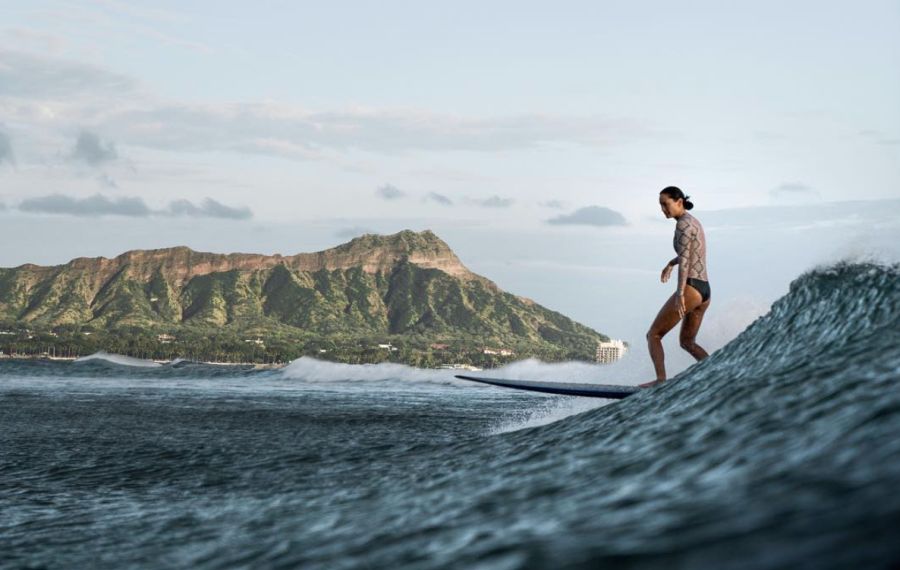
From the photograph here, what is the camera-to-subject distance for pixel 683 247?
11766 mm

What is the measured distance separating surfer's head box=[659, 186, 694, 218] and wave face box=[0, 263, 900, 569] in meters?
1.70

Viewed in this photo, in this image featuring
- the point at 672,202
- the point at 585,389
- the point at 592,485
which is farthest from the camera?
the point at 585,389

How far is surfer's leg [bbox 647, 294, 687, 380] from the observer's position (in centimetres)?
1181

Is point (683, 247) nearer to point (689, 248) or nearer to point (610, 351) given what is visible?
point (689, 248)

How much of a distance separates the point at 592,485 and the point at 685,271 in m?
5.77

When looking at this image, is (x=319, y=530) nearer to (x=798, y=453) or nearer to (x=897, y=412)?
(x=798, y=453)

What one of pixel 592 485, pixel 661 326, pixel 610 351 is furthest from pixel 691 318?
pixel 610 351

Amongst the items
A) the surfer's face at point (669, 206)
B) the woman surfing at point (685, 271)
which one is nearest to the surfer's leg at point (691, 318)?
the woman surfing at point (685, 271)

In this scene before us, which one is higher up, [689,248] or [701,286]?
[689,248]

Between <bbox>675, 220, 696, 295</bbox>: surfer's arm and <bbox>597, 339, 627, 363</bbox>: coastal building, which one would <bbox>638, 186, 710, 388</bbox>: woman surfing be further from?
<bbox>597, 339, 627, 363</bbox>: coastal building

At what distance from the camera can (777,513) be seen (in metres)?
4.36

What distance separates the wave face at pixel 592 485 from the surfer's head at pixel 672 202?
170cm

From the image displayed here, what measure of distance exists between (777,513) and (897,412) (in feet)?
5.54

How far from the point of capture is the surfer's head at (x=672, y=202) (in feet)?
38.5
